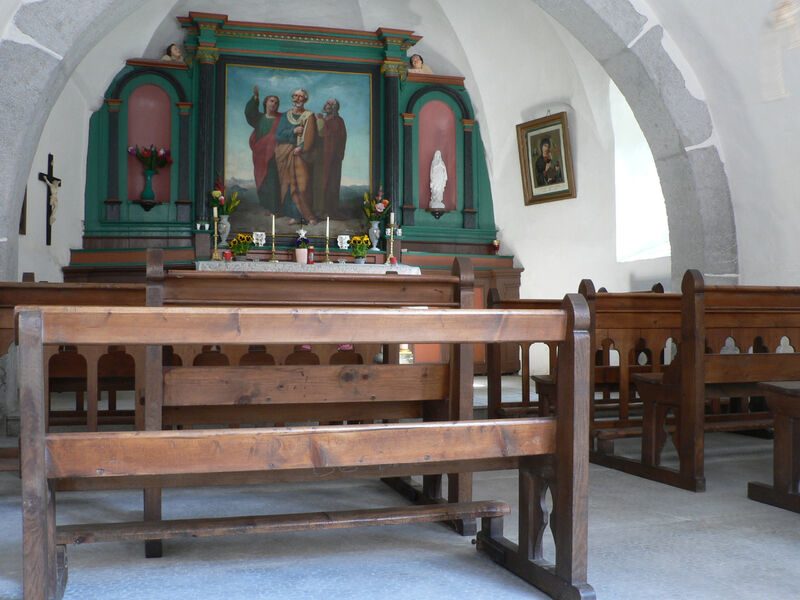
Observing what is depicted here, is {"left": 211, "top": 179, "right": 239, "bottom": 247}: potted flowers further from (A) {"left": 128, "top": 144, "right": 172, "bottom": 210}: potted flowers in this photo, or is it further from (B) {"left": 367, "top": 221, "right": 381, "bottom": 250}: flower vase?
(B) {"left": 367, "top": 221, "right": 381, "bottom": 250}: flower vase

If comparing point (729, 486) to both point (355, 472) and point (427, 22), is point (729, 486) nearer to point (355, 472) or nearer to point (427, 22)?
point (355, 472)

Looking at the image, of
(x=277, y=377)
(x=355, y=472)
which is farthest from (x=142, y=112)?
(x=355, y=472)

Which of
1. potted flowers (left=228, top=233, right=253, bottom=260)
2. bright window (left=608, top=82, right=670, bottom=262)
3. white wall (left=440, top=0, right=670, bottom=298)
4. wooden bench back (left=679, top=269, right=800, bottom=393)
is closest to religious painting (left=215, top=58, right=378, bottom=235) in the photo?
potted flowers (left=228, top=233, right=253, bottom=260)

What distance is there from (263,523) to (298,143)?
25.7 feet

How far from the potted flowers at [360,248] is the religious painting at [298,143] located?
543 millimetres

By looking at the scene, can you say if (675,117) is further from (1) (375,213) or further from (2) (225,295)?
(1) (375,213)

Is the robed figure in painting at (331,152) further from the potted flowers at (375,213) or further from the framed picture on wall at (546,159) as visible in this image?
the framed picture on wall at (546,159)

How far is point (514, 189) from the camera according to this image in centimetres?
1037

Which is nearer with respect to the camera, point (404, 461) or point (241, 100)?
point (404, 461)

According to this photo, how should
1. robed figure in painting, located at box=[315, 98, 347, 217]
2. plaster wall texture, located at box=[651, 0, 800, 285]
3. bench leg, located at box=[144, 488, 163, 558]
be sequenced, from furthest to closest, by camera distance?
robed figure in painting, located at box=[315, 98, 347, 217]
plaster wall texture, located at box=[651, 0, 800, 285]
bench leg, located at box=[144, 488, 163, 558]

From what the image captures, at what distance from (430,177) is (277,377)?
7.63m

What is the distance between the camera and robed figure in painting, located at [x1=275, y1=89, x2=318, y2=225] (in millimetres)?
9789

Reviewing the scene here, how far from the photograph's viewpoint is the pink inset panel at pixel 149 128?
9477 millimetres

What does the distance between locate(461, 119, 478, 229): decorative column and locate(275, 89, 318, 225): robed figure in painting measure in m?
1.98
